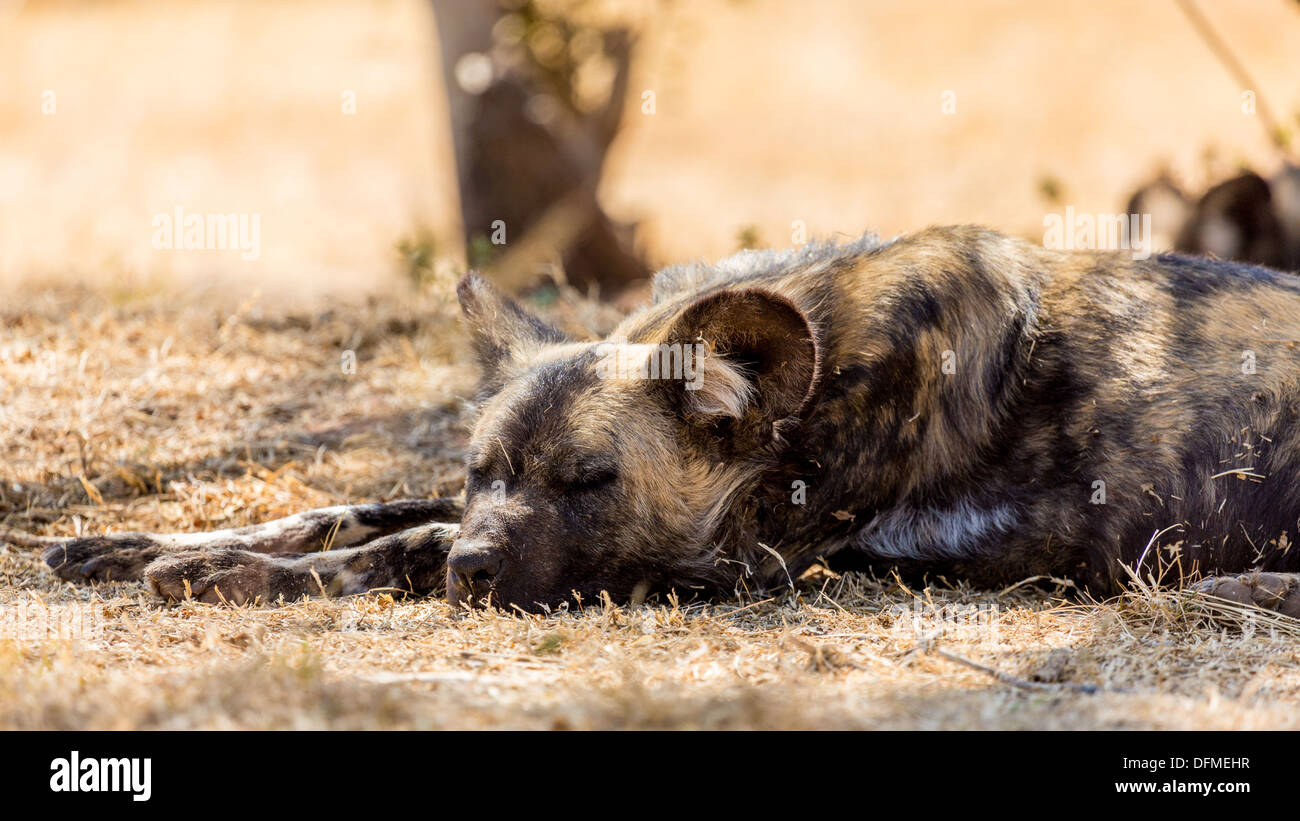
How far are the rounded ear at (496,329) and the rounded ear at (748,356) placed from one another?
81cm

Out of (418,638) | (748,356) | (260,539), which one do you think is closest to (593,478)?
(748,356)

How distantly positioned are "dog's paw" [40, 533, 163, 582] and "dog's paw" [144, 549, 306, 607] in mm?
239

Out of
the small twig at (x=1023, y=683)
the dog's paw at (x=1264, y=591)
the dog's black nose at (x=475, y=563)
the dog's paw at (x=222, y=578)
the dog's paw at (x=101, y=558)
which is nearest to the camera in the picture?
the small twig at (x=1023, y=683)

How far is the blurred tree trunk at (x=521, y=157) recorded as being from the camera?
32.4 ft

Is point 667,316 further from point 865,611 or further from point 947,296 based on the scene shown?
point 865,611

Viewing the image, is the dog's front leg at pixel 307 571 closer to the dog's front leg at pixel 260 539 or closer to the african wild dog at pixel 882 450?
the african wild dog at pixel 882 450

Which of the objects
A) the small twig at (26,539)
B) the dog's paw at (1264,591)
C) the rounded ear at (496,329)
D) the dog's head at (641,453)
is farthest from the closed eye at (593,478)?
the small twig at (26,539)

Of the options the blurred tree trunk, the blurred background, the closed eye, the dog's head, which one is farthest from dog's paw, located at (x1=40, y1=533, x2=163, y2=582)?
the blurred tree trunk

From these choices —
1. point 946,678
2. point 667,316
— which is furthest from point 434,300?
point 946,678

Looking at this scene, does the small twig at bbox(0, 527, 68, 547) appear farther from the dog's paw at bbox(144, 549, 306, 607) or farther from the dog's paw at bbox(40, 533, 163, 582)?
the dog's paw at bbox(144, 549, 306, 607)

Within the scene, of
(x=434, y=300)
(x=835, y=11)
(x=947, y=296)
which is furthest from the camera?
(x=835, y=11)

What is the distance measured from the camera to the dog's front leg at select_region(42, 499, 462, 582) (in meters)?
4.19
